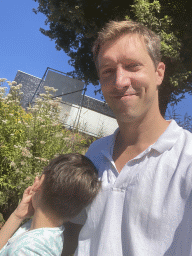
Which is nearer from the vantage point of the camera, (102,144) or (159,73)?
(159,73)

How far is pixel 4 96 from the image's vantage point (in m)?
4.24

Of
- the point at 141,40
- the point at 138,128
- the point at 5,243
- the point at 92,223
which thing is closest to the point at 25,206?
the point at 5,243

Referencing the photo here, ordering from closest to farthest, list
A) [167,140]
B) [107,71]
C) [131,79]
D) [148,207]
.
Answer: [148,207] → [167,140] → [131,79] → [107,71]

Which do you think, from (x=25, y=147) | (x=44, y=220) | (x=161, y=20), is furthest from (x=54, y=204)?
(x=161, y=20)

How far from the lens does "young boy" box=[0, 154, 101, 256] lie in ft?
4.48

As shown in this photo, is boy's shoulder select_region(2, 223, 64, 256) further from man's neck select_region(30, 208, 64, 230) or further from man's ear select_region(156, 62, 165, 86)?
man's ear select_region(156, 62, 165, 86)

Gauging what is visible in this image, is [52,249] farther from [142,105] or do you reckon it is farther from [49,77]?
[49,77]

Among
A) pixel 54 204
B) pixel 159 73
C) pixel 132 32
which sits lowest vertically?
pixel 54 204

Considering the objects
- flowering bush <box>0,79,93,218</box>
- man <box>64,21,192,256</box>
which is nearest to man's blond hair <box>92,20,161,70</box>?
man <box>64,21,192,256</box>

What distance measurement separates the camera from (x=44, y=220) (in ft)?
4.92

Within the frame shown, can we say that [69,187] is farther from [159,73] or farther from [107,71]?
[159,73]

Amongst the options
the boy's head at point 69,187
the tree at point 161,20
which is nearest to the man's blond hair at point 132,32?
the boy's head at point 69,187

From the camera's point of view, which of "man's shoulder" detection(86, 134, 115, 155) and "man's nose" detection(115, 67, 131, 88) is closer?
"man's nose" detection(115, 67, 131, 88)

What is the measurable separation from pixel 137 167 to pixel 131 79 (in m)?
0.49
